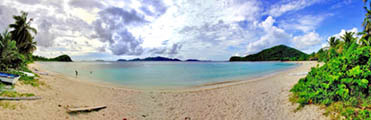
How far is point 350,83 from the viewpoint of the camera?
389 cm

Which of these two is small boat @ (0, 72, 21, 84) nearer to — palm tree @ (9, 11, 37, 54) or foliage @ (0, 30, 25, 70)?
foliage @ (0, 30, 25, 70)

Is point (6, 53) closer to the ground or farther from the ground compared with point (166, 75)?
farther from the ground

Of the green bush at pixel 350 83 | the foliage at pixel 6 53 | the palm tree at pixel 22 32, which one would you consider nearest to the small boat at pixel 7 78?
the foliage at pixel 6 53

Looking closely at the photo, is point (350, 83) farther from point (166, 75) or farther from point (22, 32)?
point (22, 32)

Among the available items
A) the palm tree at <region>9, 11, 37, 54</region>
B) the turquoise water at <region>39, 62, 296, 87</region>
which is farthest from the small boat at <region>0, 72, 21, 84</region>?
the palm tree at <region>9, 11, 37, 54</region>

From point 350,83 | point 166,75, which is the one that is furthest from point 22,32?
point 350,83

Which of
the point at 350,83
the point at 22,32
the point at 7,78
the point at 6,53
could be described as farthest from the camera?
the point at 22,32

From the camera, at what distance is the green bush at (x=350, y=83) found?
3.50 meters

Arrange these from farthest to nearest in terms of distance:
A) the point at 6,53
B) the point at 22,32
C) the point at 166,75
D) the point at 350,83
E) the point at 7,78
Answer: the point at 22,32 → the point at 166,75 → the point at 6,53 → the point at 7,78 → the point at 350,83

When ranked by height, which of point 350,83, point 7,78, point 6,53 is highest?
point 6,53

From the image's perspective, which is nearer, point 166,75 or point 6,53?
point 6,53

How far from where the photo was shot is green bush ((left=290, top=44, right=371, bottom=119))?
3.50 metres

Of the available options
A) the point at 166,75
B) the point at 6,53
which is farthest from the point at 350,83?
the point at 166,75

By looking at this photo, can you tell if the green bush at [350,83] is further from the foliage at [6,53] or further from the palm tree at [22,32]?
the palm tree at [22,32]
